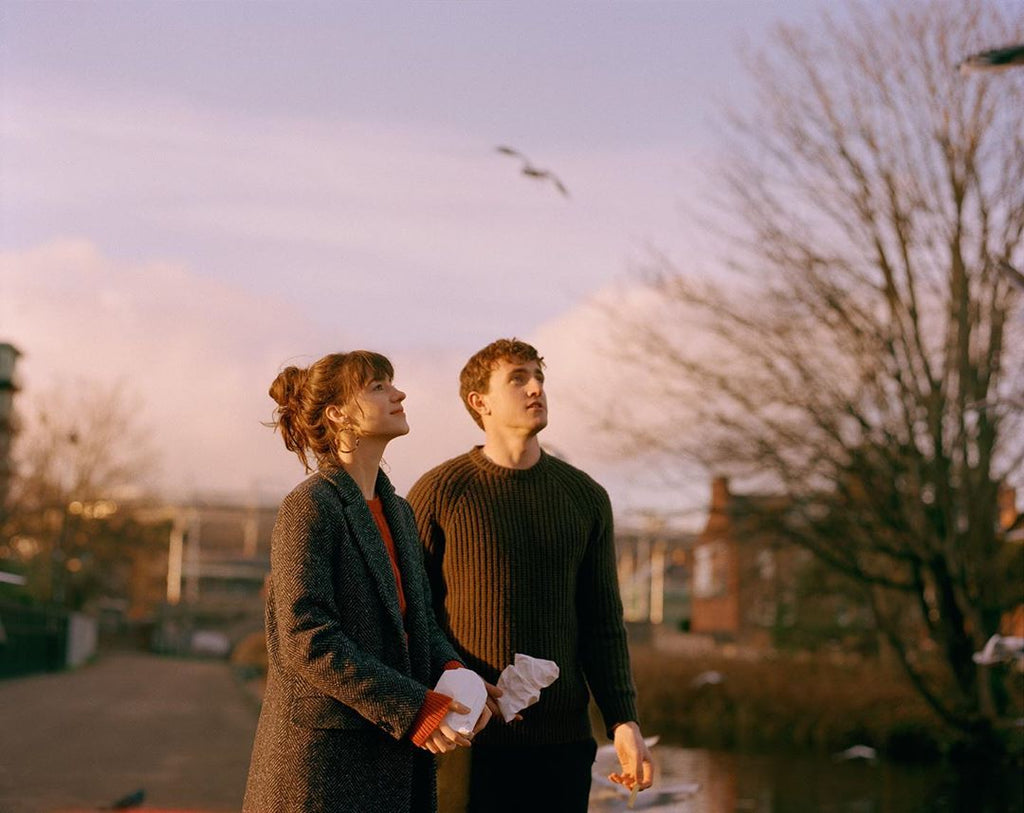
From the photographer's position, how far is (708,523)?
23297mm

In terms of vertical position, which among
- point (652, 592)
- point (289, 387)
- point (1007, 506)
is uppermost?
point (1007, 506)

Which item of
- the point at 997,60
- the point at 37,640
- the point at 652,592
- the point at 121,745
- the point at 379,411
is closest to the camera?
the point at 379,411

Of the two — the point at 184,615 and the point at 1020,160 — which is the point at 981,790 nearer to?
the point at 1020,160

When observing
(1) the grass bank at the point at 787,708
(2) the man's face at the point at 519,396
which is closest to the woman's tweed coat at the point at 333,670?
(2) the man's face at the point at 519,396

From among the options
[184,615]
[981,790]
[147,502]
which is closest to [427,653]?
[981,790]

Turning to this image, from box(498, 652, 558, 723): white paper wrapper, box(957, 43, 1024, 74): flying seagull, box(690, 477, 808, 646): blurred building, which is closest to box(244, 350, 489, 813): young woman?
box(498, 652, 558, 723): white paper wrapper

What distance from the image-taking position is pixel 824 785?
1681 centimetres

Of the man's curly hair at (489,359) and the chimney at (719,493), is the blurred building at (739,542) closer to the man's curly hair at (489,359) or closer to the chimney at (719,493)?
the chimney at (719,493)

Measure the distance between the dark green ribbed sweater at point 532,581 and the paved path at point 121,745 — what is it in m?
5.15

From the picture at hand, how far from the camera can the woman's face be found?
3.75m

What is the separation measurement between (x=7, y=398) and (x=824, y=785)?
49.3 m

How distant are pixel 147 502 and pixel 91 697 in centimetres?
4107

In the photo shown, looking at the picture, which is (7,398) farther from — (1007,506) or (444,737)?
(444,737)

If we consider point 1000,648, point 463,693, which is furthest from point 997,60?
point 1000,648
